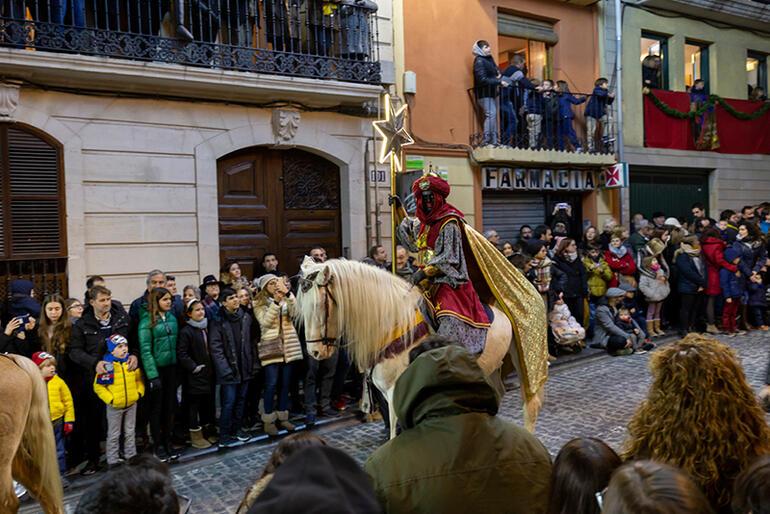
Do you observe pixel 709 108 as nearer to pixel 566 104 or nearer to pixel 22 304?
pixel 566 104

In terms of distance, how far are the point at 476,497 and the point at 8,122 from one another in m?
8.57

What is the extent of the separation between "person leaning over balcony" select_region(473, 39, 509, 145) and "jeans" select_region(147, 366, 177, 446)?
8.41 meters

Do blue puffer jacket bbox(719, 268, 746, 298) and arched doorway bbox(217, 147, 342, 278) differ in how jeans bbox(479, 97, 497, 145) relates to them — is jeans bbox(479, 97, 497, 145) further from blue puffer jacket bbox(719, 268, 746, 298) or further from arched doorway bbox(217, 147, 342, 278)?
blue puffer jacket bbox(719, 268, 746, 298)

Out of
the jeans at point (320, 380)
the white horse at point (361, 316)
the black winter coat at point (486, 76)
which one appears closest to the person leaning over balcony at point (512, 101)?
the black winter coat at point (486, 76)

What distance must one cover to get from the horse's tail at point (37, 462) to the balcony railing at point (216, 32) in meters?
5.63

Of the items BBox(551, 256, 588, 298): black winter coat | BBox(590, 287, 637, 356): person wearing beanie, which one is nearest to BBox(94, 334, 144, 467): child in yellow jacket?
BBox(551, 256, 588, 298): black winter coat

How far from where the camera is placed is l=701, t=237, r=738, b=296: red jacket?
12117 mm

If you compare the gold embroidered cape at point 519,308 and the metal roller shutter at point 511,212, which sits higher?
the metal roller shutter at point 511,212

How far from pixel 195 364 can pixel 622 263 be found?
26.5ft

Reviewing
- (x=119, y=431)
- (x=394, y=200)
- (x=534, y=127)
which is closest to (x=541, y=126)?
(x=534, y=127)

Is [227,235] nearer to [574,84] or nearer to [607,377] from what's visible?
[607,377]

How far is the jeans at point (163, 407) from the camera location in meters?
6.46

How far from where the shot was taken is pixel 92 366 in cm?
602

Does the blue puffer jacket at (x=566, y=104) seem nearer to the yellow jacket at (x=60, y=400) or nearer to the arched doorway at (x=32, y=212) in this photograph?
the arched doorway at (x=32, y=212)
